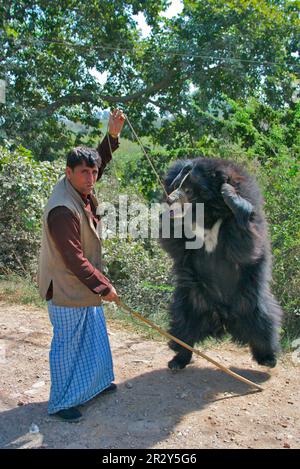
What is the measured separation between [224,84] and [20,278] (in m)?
4.76

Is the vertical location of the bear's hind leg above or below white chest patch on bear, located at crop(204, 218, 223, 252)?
below

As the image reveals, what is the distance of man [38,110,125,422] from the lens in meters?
3.18

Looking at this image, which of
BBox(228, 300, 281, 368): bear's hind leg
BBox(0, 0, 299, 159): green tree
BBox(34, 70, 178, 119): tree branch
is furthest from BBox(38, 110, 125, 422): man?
BBox(34, 70, 178, 119): tree branch

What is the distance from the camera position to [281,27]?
8688mm

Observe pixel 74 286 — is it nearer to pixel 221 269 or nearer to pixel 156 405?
pixel 156 405

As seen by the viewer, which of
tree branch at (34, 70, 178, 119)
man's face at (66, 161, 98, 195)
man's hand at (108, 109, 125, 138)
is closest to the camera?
man's face at (66, 161, 98, 195)

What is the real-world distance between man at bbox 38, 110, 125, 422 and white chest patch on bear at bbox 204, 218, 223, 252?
804mm

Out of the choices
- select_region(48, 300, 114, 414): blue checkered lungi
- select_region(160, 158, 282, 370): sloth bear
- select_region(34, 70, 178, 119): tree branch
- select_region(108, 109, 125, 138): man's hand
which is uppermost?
select_region(34, 70, 178, 119): tree branch

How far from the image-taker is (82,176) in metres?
3.28

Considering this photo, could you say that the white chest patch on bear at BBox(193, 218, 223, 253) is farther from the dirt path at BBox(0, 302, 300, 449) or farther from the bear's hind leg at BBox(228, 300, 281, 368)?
the dirt path at BBox(0, 302, 300, 449)

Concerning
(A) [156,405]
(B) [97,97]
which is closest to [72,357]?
(A) [156,405]

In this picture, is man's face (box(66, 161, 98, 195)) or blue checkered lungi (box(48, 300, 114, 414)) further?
blue checkered lungi (box(48, 300, 114, 414))

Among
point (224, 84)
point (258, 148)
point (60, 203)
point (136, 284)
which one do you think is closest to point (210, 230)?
point (60, 203)

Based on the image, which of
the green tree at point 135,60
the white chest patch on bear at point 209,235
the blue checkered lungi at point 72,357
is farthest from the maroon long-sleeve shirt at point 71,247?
the green tree at point 135,60
